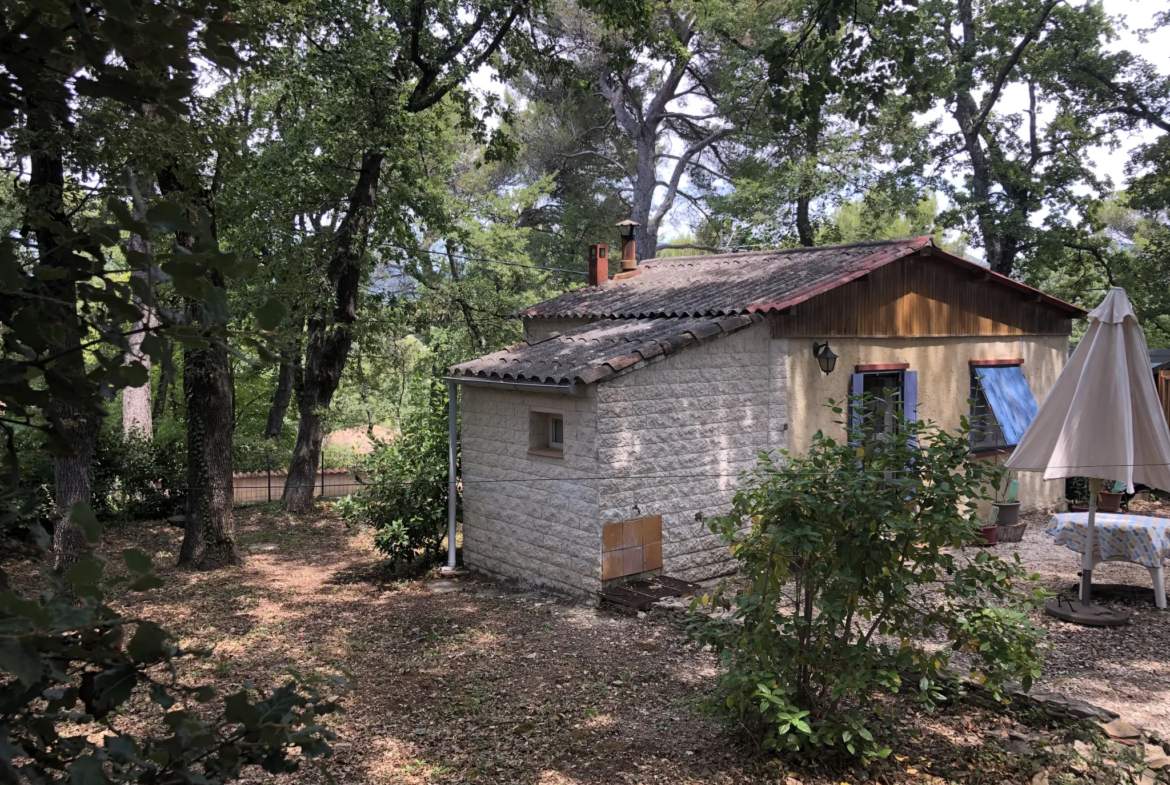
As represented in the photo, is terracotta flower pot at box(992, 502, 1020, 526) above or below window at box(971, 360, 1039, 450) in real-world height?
below

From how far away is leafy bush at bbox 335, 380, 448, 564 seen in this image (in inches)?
390

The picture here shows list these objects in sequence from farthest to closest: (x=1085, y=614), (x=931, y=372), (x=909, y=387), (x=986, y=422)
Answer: (x=986, y=422) < (x=931, y=372) < (x=909, y=387) < (x=1085, y=614)

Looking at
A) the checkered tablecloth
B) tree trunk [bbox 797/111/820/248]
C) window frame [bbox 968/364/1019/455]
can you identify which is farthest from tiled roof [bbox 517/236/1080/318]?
tree trunk [bbox 797/111/820/248]

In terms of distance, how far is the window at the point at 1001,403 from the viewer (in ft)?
39.5

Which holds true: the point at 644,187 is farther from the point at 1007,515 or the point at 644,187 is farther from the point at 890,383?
the point at 1007,515

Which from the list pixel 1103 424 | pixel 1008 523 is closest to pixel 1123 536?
pixel 1103 424

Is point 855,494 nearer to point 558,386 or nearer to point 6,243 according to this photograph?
point 6,243

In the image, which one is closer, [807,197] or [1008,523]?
[1008,523]

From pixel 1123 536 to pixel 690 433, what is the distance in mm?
4334

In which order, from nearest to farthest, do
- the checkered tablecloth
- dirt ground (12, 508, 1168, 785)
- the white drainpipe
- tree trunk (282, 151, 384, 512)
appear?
dirt ground (12, 508, 1168, 785) < the checkered tablecloth < the white drainpipe < tree trunk (282, 151, 384, 512)

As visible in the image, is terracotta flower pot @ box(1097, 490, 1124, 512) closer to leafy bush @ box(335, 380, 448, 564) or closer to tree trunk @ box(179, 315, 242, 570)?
leafy bush @ box(335, 380, 448, 564)

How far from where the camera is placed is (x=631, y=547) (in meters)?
8.45

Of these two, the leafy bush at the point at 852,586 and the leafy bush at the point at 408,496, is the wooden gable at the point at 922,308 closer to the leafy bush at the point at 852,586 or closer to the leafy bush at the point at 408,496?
the leafy bush at the point at 408,496

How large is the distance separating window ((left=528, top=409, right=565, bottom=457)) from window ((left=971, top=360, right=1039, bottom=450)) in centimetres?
658
